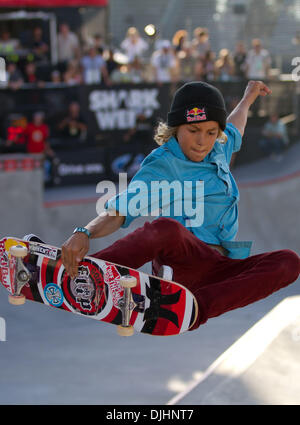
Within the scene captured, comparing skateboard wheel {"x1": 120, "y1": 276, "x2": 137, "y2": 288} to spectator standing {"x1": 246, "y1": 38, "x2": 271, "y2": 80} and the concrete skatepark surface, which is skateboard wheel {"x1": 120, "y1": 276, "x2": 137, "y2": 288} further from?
spectator standing {"x1": 246, "y1": 38, "x2": 271, "y2": 80}

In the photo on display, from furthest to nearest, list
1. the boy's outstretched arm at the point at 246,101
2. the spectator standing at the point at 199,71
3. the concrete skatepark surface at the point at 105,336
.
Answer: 1. the spectator standing at the point at 199,71
2. the concrete skatepark surface at the point at 105,336
3. the boy's outstretched arm at the point at 246,101

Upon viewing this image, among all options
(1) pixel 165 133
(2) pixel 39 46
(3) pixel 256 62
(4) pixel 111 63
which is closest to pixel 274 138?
(3) pixel 256 62

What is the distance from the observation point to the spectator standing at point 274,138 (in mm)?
16953

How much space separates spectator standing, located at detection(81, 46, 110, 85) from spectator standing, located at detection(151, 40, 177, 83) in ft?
4.46

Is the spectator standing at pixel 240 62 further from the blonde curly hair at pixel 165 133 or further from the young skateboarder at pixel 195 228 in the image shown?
the blonde curly hair at pixel 165 133

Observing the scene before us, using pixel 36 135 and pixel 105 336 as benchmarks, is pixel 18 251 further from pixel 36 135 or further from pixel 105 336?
pixel 36 135

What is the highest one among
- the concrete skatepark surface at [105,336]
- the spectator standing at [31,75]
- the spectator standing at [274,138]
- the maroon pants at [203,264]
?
the spectator standing at [31,75]

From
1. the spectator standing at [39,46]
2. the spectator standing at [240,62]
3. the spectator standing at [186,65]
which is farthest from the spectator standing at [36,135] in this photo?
the spectator standing at [240,62]

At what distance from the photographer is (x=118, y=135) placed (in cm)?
1538

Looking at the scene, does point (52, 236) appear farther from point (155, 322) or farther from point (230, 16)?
point (230, 16)

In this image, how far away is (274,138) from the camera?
17453mm

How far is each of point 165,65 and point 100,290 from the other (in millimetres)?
11533

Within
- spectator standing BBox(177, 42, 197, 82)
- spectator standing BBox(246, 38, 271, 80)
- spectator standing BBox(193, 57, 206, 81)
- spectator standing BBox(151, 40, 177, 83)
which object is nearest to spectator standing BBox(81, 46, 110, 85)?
spectator standing BBox(151, 40, 177, 83)

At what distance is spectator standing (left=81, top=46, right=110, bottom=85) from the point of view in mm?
14938
